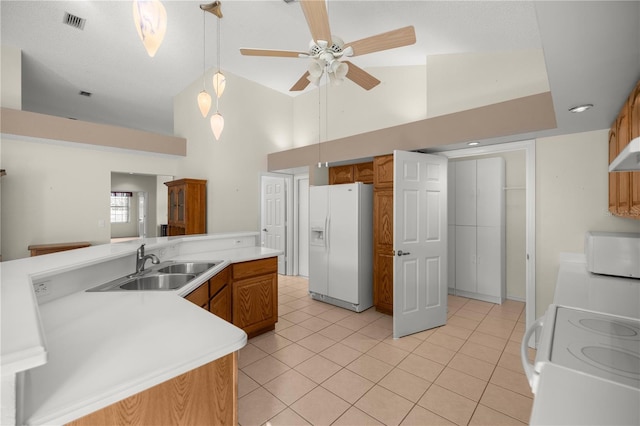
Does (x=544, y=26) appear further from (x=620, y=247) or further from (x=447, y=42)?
(x=447, y=42)

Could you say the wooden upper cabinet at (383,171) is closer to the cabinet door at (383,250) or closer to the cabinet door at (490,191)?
the cabinet door at (383,250)

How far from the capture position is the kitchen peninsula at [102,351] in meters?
0.75

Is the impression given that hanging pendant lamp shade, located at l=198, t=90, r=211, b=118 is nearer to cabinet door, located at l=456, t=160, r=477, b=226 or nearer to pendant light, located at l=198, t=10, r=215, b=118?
pendant light, located at l=198, t=10, r=215, b=118

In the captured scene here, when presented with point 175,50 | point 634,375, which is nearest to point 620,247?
point 634,375

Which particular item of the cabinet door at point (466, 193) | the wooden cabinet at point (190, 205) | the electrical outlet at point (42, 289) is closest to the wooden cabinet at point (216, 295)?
the electrical outlet at point (42, 289)

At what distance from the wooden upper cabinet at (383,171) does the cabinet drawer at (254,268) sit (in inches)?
67.3

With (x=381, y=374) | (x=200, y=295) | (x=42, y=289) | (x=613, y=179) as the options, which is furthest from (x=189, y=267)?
(x=613, y=179)

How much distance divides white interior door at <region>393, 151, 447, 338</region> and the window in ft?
36.3

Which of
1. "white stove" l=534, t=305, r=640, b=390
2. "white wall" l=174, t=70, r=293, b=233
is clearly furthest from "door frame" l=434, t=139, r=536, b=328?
"white wall" l=174, t=70, r=293, b=233

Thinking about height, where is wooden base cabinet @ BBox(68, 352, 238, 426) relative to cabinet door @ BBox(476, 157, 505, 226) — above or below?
below

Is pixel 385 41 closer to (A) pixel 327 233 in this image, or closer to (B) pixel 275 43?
(B) pixel 275 43

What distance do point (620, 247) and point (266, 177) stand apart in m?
5.21

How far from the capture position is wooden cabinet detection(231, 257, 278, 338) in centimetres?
289

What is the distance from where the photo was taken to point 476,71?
329 cm
